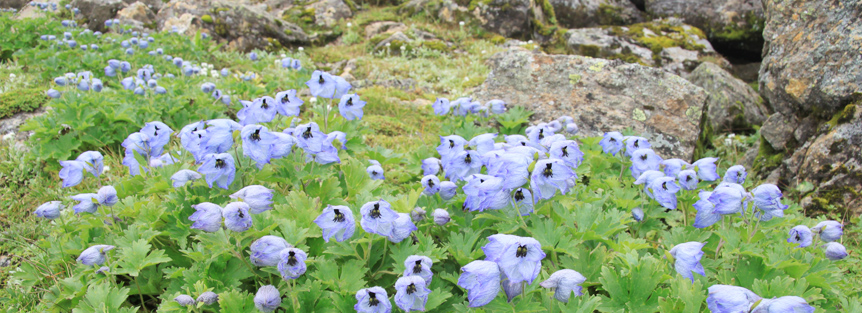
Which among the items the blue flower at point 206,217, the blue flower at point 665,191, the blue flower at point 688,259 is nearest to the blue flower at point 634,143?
the blue flower at point 665,191

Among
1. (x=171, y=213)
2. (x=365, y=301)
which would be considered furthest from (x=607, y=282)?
(x=171, y=213)

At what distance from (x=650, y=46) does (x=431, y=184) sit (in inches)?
328

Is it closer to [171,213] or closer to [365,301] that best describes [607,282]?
[365,301]

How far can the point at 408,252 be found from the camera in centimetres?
224

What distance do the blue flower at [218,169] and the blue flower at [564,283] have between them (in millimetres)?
1585

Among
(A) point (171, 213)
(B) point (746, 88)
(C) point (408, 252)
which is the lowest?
(B) point (746, 88)

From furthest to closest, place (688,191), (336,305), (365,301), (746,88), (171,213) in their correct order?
(746,88) → (688,191) → (171,213) → (336,305) → (365,301)

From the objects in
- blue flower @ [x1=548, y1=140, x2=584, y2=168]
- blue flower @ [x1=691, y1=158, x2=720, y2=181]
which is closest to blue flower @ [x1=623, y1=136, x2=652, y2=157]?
blue flower @ [x1=691, y1=158, x2=720, y2=181]

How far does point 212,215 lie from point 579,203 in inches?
75.7

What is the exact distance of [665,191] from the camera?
268 cm

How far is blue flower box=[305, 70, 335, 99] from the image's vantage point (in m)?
3.31

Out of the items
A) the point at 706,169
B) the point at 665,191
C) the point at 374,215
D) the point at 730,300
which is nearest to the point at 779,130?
the point at 706,169

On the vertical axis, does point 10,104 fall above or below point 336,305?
below

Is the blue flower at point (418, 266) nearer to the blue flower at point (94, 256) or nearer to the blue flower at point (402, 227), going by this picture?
the blue flower at point (402, 227)
